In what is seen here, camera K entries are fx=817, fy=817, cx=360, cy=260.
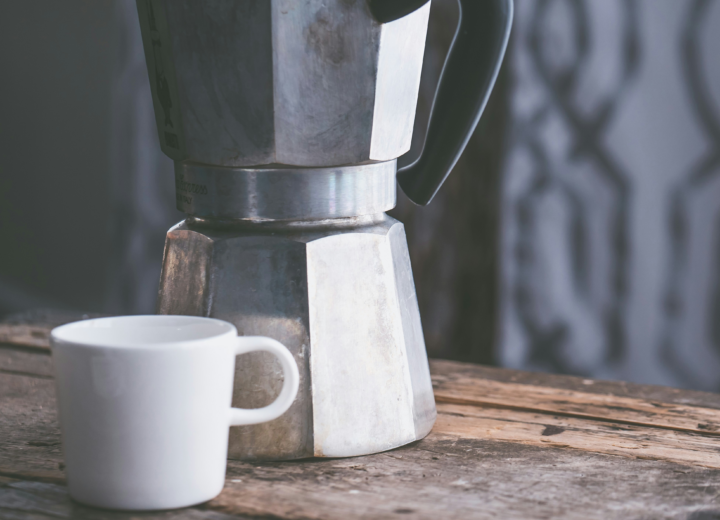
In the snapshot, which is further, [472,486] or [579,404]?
[579,404]

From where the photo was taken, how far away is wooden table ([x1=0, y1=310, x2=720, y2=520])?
1.36 ft

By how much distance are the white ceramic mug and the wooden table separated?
1cm

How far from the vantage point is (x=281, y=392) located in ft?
1.47

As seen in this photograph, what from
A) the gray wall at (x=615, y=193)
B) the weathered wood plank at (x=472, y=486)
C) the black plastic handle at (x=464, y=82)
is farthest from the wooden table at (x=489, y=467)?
the gray wall at (x=615, y=193)

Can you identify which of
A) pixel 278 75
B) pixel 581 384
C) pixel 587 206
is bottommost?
pixel 581 384

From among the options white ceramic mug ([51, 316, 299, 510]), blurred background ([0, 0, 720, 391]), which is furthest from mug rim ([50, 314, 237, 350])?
blurred background ([0, 0, 720, 391])

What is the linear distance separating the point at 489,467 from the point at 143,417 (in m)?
0.21

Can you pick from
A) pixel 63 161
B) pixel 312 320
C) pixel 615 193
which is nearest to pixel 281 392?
pixel 312 320

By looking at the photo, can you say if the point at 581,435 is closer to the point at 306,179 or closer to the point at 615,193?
the point at 306,179

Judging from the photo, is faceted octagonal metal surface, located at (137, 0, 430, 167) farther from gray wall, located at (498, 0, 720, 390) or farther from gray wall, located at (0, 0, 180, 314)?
gray wall, located at (0, 0, 180, 314)

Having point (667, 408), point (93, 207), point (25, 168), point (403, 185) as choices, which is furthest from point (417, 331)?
point (25, 168)

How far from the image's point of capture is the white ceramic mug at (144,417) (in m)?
0.39

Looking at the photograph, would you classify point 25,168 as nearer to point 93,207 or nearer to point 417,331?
point 93,207

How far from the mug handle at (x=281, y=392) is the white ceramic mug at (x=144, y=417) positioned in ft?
0.05
